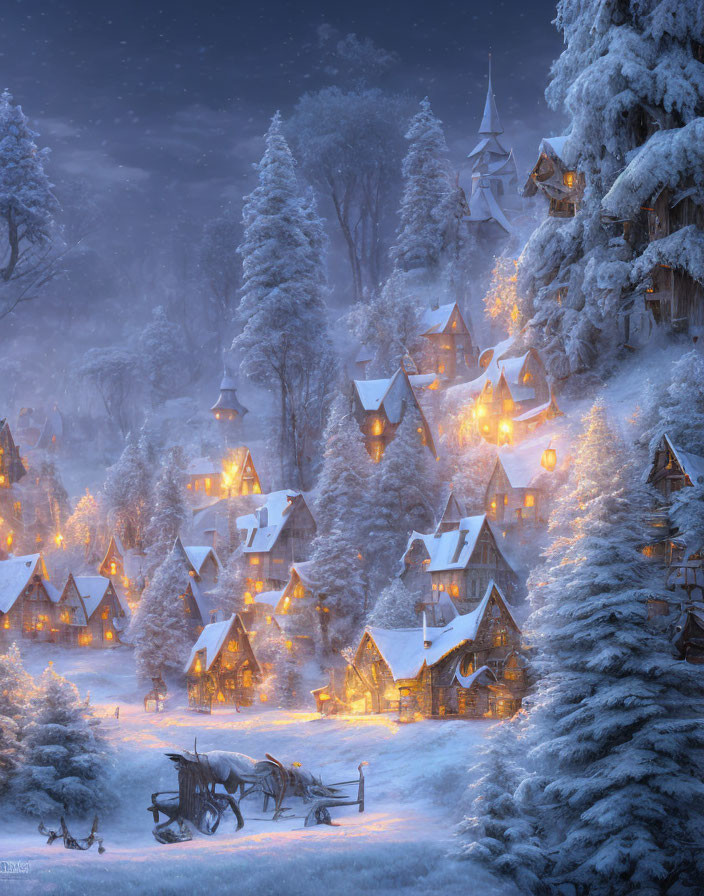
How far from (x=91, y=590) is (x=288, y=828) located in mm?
44197

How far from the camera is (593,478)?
27125 millimetres

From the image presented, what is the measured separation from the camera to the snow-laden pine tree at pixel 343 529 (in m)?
52.6

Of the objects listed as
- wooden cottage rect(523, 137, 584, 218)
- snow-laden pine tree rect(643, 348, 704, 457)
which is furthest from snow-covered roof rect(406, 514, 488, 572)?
wooden cottage rect(523, 137, 584, 218)

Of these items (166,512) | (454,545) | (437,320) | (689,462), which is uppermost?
(437,320)

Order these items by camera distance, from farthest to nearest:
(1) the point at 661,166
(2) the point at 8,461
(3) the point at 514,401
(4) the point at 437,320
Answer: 1. (2) the point at 8,461
2. (4) the point at 437,320
3. (3) the point at 514,401
4. (1) the point at 661,166

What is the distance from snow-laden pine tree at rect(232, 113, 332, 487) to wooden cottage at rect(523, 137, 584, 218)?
19.7m

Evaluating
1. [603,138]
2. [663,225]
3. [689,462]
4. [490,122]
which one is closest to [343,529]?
[689,462]

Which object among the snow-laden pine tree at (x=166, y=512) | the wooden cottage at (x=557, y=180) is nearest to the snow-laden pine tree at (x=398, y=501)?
the wooden cottage at (x=557, y=180)

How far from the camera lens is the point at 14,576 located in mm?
63594

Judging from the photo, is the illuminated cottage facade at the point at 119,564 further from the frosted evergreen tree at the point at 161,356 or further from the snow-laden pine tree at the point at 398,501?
the frosted evergreen tree at the point at 161,356

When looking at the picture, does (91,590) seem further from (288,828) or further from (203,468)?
(288,828)

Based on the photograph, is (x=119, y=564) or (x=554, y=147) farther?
(x=119, y=564)

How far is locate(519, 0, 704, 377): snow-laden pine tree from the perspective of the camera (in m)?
47.8

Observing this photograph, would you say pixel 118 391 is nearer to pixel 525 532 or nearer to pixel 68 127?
pixel 68 127
